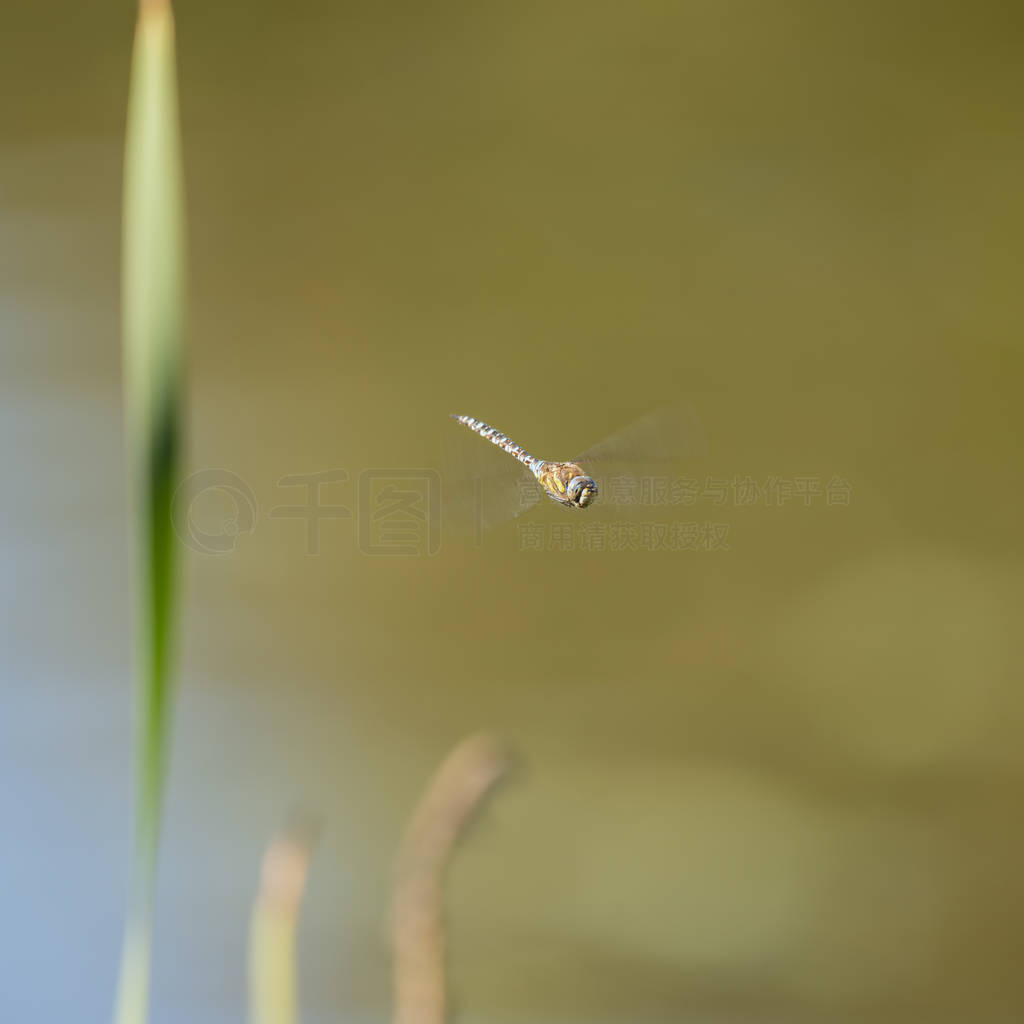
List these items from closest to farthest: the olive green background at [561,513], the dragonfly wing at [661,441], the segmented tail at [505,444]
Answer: the dragonfly wing at [661,441] < the segmented tail at [505,444] < the olive green background at [561,513]

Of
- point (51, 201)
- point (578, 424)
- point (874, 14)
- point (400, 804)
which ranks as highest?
point (874, 14)

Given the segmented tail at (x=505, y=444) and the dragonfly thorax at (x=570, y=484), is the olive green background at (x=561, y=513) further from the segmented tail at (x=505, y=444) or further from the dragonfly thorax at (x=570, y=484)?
the dragonfly thorax at (x=570, y=484)

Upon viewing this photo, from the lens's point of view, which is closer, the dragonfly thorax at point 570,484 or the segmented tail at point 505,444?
the dragonfly thorax at point 570,484

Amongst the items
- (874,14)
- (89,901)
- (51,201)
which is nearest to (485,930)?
(89,901)

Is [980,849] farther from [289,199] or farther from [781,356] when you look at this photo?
[289,199]

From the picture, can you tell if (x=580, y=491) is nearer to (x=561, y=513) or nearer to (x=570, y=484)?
(x=570, y=484)

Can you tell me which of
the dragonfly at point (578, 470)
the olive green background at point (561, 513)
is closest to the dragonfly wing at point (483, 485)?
the dragonfly at point (578, 470)

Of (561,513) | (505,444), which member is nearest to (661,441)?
(505,444)

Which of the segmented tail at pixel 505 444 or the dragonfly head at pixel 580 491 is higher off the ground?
the segmented tail at pixel 505 444
